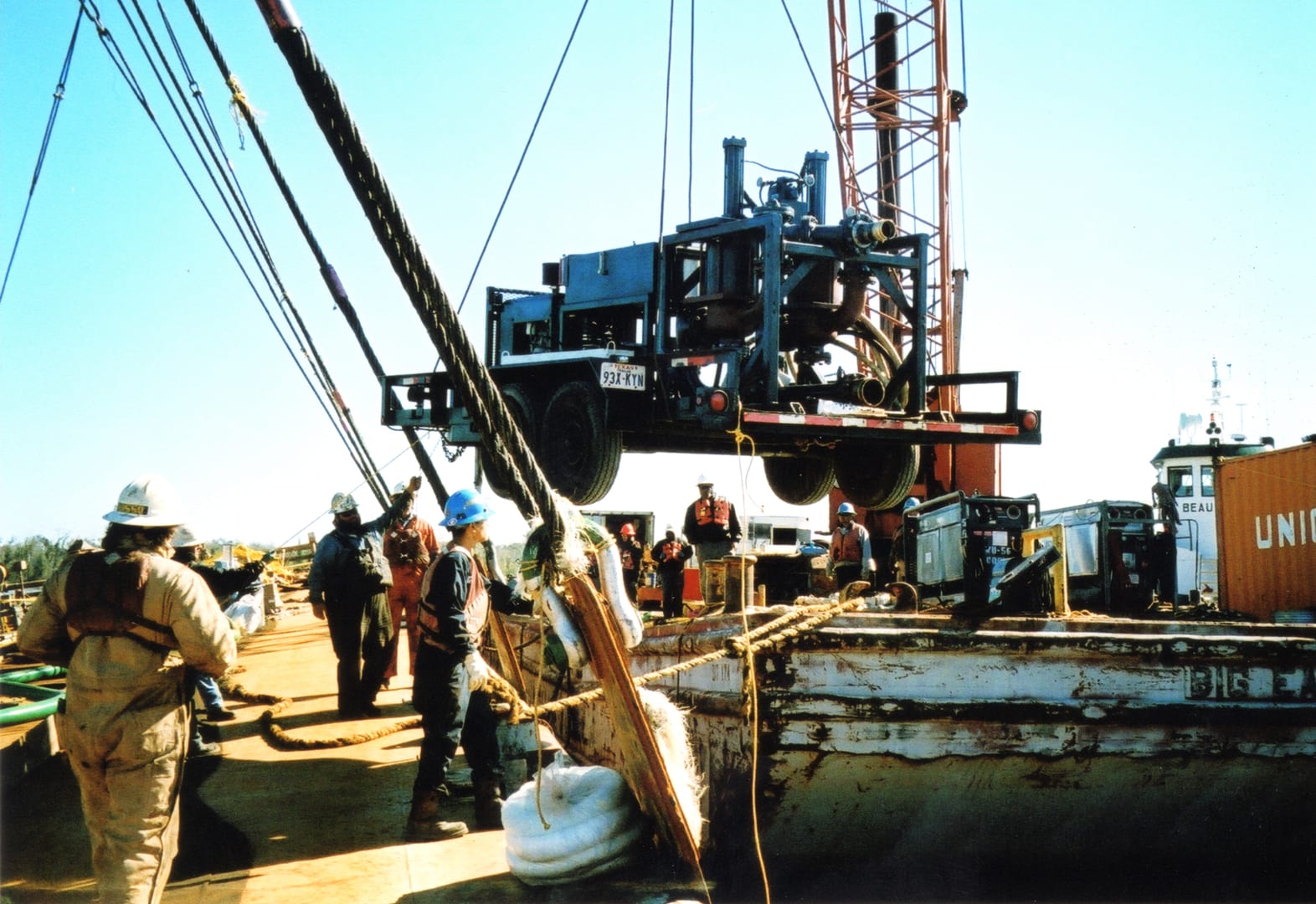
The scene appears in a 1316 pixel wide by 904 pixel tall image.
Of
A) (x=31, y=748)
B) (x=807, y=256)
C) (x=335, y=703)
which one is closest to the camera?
(x=31, y=748)

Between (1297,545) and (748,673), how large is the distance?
577 cm

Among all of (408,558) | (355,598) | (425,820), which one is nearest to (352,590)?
(355,598)

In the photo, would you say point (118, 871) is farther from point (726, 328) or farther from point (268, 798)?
point (726, 328)

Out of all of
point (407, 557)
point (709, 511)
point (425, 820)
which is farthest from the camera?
point (709, 511)

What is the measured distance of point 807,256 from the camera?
25.2 ft

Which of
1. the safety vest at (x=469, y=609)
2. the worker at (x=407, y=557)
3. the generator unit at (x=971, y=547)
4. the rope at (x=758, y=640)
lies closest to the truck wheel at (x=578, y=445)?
the worker at (x=407, y=557)

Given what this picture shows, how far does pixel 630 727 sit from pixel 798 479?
6.63 m

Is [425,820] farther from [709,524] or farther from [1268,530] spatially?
[1268,530]

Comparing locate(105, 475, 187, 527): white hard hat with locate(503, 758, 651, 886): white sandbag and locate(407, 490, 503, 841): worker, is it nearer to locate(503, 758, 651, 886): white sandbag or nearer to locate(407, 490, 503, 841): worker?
locate(407, 490, 503, 841): worker

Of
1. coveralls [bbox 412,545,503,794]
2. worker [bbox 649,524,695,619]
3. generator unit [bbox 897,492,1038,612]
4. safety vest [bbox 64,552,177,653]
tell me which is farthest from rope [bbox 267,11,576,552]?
worker [bbox 649,524,695,619]

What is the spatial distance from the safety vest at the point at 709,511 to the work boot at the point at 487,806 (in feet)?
11.7

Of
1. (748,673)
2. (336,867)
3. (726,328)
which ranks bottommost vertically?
(336,867)

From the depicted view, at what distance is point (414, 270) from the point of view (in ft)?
10.1

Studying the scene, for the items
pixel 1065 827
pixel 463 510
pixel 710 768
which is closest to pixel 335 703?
pixel 463 510
